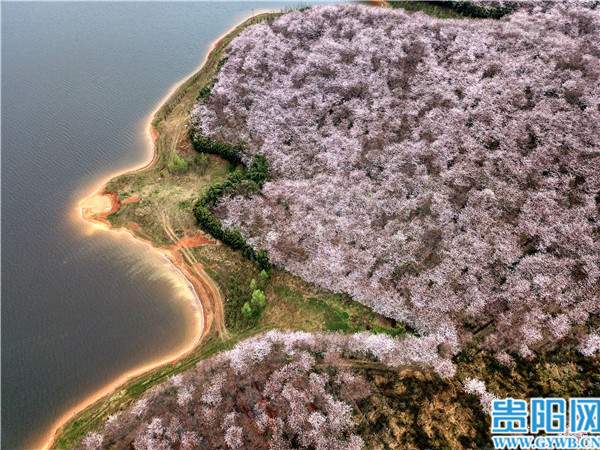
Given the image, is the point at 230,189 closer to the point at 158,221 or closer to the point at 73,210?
the point at 158,221

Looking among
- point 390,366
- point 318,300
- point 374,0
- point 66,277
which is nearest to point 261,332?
point 318,300

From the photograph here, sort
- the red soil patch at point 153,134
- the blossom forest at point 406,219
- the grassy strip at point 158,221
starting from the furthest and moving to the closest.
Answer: the red soil patch at point 153,134 < the grassy strip at point 158,221 < the blossom forest at point 406,219

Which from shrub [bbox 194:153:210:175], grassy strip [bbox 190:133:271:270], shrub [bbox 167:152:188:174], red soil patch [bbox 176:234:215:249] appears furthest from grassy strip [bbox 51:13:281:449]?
grassy strip [bbox 190:133:271:270]

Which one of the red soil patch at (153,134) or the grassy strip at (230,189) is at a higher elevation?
the red soil patch at (153,134)

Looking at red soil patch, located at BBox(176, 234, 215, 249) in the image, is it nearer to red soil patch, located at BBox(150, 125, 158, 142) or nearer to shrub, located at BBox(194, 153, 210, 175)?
shrub, located at BBox(194, 153, 210, 175)

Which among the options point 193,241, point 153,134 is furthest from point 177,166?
point 193,241

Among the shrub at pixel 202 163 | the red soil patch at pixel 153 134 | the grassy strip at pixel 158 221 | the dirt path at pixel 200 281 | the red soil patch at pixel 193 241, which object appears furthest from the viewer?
the red soil patch at pixel 153 134

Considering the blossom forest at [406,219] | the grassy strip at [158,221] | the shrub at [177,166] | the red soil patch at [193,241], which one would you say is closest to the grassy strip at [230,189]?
the blossom forest at [406,219]

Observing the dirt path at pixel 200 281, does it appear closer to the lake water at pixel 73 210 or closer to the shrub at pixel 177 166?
the lake water at pixel 73 210
